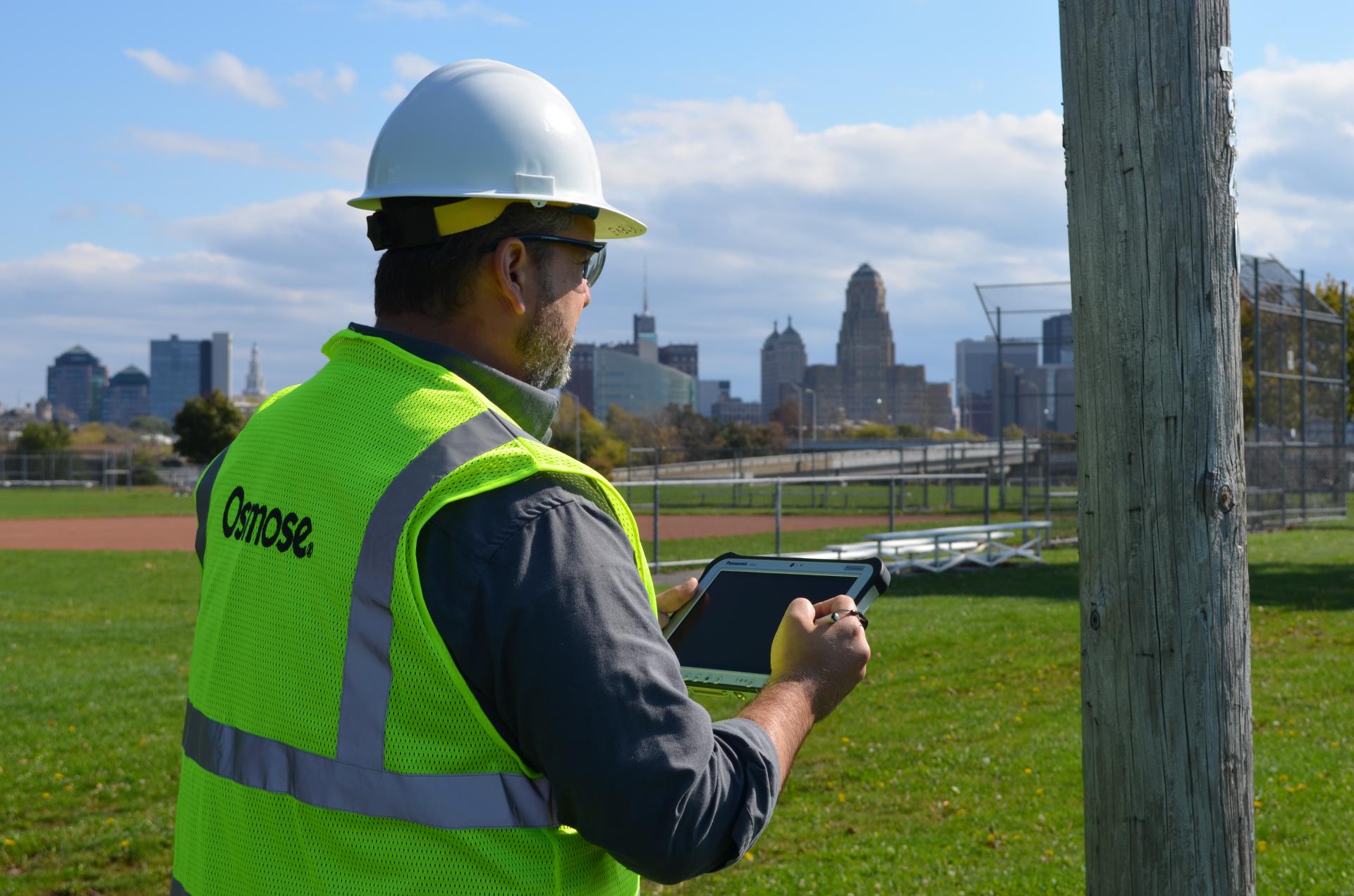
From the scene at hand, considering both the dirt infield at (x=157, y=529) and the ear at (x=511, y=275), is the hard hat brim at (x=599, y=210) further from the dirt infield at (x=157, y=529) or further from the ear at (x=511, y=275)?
the dirt infield at (x=157, y=529)

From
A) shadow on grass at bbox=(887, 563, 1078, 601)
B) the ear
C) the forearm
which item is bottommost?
shadow on grass at bbox=(887, 563, 1078, 601)

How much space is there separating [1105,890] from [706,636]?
3.66 feet

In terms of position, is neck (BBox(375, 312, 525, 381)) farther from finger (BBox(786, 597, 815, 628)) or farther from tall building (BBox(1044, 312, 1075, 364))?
tall building (BBox(1044, 312, 1075, 364))

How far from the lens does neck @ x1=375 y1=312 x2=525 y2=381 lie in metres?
1.99

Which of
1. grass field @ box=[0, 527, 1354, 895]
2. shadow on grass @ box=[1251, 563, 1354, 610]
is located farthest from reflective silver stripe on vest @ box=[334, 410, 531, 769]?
shadow on grass @ box=[1251, 563, 1354, 610]

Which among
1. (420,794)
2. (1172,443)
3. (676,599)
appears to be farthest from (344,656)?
(1172,443)

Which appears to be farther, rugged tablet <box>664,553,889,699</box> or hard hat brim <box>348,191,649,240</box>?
rugged tablet <box>664,553,889,699</box>

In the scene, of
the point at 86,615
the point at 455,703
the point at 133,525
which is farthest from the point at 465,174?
the point at 133,525

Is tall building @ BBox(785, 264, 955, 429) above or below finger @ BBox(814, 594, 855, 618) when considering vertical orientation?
above

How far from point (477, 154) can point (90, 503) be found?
5292 centimetres

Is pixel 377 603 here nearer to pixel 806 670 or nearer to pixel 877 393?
pixel 806 670

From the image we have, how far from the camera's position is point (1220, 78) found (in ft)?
8.35

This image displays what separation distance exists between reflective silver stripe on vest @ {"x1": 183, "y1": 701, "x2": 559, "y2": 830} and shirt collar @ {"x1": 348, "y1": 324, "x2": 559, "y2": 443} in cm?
60

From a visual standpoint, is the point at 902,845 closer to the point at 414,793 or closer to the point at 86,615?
the point at 414,793
